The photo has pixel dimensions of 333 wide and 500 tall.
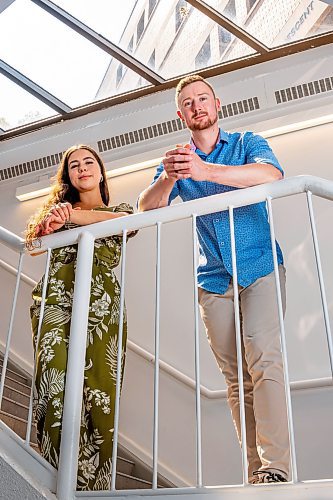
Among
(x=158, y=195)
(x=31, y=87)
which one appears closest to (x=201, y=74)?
(x=31, y=87)

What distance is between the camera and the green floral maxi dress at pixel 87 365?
1.42 m

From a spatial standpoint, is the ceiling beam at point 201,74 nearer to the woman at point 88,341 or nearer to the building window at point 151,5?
the building window at point 151,5

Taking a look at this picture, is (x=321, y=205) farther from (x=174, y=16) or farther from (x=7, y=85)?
(x=7, y=85)

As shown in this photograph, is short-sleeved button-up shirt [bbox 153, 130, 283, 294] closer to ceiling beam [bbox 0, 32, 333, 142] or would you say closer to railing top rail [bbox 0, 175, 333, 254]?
railing top rail [bbox 0, 175, 333, 254]

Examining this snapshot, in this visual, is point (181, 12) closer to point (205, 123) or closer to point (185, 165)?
point (205, 123)

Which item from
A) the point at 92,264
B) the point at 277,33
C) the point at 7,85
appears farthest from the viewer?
the point at 7,85

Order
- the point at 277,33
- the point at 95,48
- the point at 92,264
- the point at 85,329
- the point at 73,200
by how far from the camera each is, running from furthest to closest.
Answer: the point at 95,48
the point at 277,33
the point at 73,200
the point at 92,264
the point at 85,329

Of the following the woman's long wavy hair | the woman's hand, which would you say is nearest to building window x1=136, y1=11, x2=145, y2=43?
the woman's long wavy hair

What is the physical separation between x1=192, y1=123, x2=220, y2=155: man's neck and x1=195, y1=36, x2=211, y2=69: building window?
181 cm

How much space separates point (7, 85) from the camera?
12.6 ft

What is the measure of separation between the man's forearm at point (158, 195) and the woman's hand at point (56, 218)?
9.3 inches

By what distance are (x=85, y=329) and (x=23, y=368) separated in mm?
2107

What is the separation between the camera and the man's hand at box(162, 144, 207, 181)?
152 centimetres

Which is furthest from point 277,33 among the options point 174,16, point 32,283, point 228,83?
point 32,283
